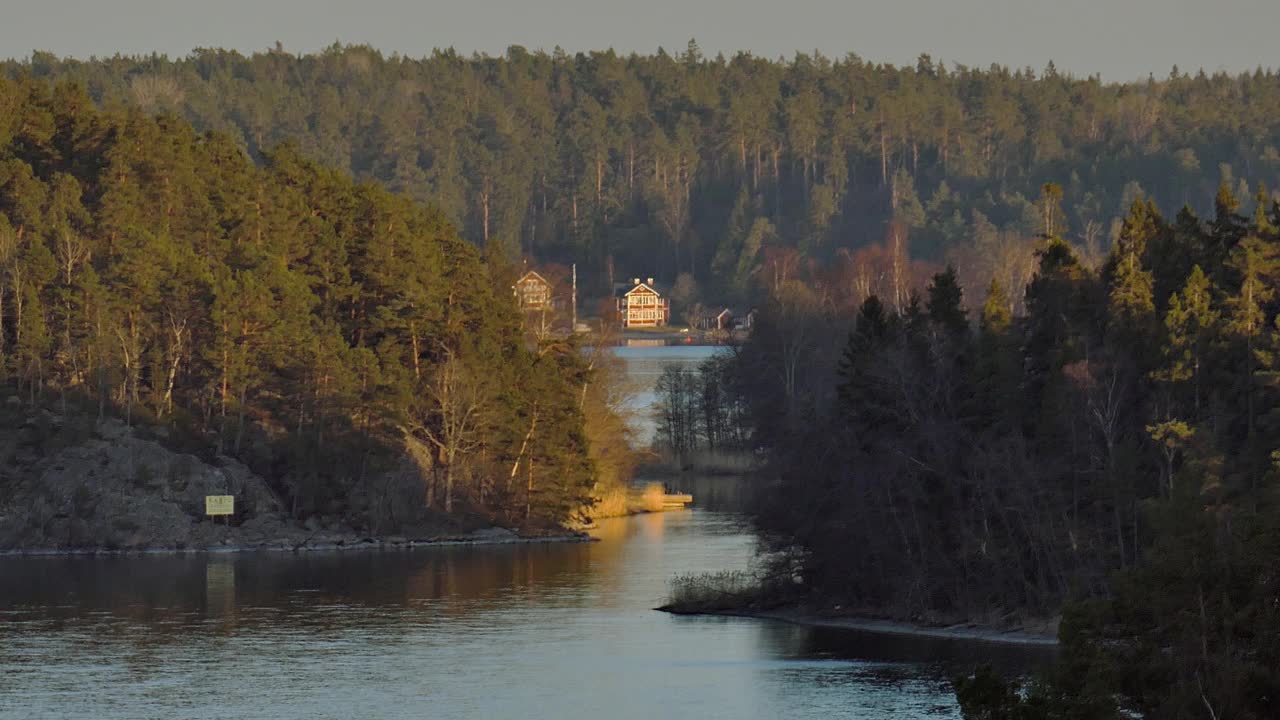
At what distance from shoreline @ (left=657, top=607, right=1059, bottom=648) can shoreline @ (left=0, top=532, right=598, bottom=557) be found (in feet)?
71.0

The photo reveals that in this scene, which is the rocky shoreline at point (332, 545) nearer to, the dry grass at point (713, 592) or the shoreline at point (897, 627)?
the dry grass at point (713, 592)

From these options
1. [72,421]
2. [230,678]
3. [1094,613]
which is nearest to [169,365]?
[72,421]

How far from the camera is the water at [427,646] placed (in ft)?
178

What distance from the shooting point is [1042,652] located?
5941 cm

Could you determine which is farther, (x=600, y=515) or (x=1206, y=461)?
(x=600, y=515)

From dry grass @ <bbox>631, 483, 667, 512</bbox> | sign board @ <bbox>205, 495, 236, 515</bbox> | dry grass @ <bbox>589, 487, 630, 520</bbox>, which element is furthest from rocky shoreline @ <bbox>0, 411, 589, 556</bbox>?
dry grass @ <bbox>631, 483, 667, 512</bbox>

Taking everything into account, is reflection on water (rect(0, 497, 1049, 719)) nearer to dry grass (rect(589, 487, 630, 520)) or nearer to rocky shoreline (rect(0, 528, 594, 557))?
rocky shoreline (rect(0, 528, 594, 557))

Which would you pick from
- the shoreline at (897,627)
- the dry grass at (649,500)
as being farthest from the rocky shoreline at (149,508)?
the shoreline at (897,627)

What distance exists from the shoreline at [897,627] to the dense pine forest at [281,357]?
24729 mm

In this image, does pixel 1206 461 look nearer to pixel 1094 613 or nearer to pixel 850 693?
pixel 850 693

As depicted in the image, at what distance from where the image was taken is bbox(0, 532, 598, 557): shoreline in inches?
3506

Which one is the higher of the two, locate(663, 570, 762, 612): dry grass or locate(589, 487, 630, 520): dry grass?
locate(589, 487, 630, 520): dry grass

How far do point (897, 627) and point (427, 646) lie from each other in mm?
15538

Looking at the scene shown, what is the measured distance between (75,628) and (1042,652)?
32.4 meters
